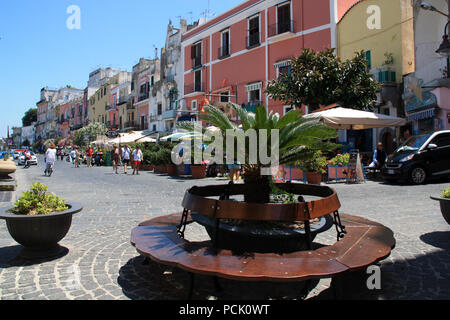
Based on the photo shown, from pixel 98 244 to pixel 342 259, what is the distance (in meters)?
3.35

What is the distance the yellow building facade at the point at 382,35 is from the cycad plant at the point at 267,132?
15.3 meters

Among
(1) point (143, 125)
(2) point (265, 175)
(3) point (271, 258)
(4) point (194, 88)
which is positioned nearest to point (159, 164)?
(4) point (194, 88)

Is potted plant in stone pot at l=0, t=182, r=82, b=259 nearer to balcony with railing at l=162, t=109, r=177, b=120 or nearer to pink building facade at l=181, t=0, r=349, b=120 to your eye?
pink building facade at l=181, t=0, r=349, b=120

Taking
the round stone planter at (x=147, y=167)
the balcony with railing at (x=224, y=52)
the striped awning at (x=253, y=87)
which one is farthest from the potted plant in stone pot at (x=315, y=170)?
the balcony with railing at (x=224, y=52)

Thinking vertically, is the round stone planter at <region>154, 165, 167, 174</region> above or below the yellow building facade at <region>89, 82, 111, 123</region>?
below

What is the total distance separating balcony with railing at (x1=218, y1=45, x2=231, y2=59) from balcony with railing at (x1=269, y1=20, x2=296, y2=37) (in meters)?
4.74

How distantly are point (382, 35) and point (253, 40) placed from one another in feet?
31.6

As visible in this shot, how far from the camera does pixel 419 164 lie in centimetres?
1106

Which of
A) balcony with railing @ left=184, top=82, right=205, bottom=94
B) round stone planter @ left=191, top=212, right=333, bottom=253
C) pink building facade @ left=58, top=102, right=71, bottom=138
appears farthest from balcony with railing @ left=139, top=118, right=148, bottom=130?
round stone planter @ left=191, top=212, right=333, bottom=253

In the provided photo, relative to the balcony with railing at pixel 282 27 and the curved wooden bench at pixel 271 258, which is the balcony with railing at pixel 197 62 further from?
the curved wooden bench at pixel 271 258

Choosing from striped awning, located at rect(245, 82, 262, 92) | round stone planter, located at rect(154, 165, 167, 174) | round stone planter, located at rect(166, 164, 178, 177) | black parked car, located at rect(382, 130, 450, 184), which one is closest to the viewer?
black parked car, located at rect(382, 130, 450, 184)

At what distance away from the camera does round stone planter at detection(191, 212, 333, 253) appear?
327cm

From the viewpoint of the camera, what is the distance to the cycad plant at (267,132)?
3.53 meters

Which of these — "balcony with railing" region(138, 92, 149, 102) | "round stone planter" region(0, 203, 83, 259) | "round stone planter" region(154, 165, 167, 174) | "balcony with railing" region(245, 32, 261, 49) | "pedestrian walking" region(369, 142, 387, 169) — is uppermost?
"balcony with railing" region(245, 32, 261, 49)
